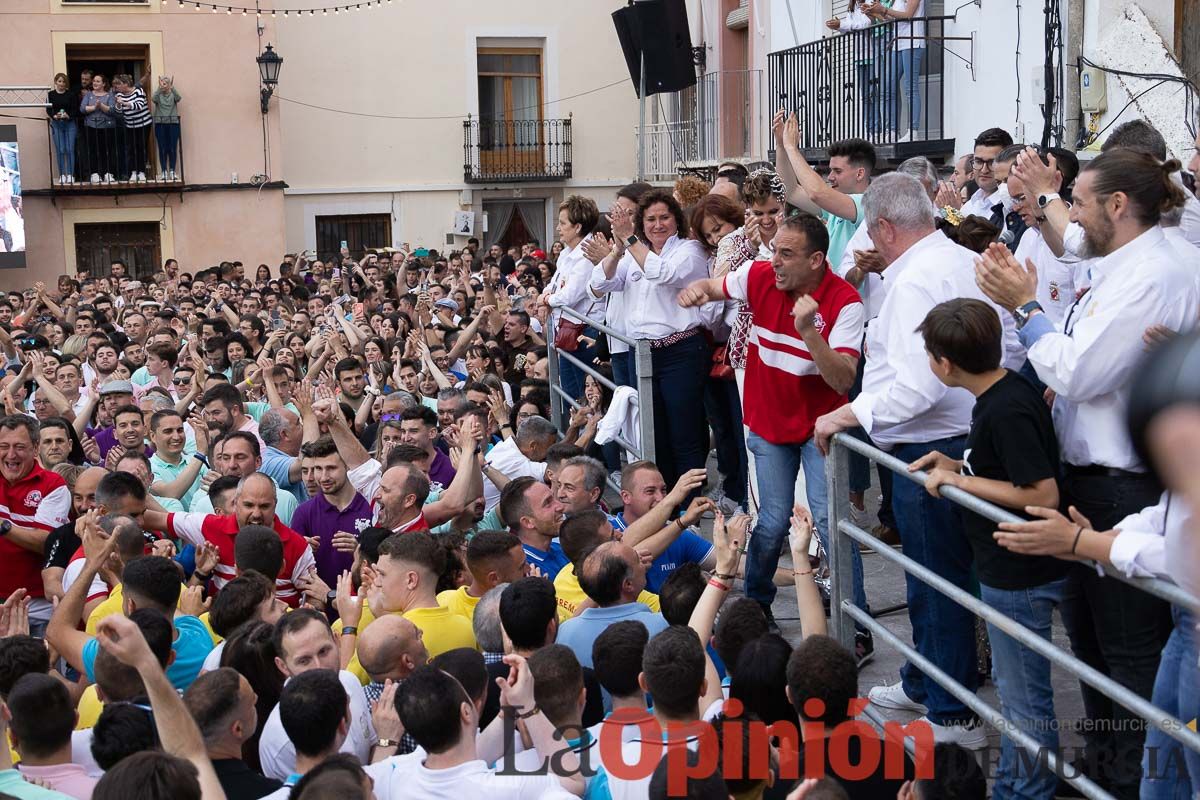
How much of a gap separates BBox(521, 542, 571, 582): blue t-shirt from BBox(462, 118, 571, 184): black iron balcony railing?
21.0m

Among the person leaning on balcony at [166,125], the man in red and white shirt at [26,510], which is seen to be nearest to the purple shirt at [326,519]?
the man in red and white shirt at [26,510]

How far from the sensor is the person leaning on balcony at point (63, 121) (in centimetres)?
2284

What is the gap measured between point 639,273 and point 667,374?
553 mm

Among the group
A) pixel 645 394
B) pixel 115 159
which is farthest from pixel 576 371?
pixel 115 159

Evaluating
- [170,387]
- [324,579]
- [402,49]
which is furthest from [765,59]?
[324,579]

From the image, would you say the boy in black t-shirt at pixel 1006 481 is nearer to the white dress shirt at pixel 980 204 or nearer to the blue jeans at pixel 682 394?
the blue jeans at pixel 682 394

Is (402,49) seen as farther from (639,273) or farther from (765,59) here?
(639,273)

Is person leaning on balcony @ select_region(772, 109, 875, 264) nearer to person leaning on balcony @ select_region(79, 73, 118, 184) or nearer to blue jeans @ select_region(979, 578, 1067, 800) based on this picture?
blue jeans @ select_region(979, 578, 1067, 800)

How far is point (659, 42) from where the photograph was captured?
1661 cm

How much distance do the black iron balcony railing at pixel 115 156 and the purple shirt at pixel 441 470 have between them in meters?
17.5

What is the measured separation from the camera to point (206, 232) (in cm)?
2438

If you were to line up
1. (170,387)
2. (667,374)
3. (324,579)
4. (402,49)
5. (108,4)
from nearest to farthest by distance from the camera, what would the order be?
(324,579) → (667,374) → (170,387) → (108,4) → (402,49)

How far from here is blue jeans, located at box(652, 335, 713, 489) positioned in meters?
7.21

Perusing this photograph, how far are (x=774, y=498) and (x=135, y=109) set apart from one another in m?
19.9
